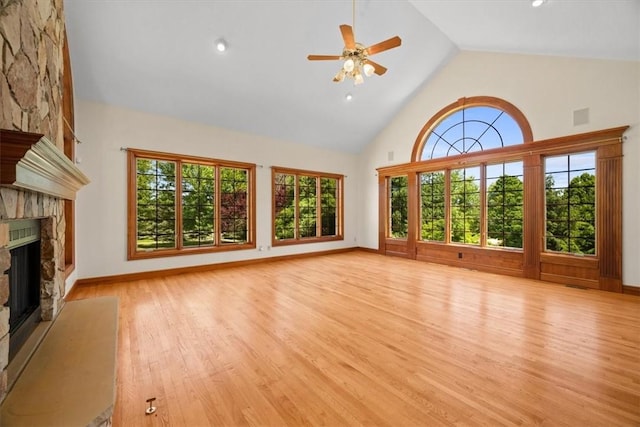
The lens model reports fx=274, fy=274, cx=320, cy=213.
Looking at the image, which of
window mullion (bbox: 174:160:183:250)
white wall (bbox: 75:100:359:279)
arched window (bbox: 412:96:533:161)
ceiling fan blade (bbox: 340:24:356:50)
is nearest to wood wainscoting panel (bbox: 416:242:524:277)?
arched window (bbox: 412:96:533:161)

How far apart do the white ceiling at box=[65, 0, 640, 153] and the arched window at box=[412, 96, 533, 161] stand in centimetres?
98

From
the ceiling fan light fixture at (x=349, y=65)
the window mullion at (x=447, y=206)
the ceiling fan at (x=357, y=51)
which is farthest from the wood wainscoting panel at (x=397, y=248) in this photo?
the ceiling fan light fixture at (x=349, y=65)

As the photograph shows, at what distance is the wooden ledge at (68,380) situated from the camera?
1230 mm

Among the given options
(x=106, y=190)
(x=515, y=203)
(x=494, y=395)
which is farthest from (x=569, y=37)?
(x=106, y=190)

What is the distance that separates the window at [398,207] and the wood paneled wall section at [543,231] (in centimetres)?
55

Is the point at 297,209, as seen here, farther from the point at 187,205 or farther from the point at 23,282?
the point at 23,282

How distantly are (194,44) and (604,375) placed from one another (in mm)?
5620

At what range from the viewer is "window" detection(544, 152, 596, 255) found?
432 cm

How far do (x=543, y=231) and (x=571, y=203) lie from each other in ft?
1.95

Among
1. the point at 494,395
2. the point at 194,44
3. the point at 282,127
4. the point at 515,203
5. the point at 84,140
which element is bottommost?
the point at 494,395

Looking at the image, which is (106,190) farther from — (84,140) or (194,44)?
(194,44)

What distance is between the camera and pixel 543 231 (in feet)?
15.5

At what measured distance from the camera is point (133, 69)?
4.08m

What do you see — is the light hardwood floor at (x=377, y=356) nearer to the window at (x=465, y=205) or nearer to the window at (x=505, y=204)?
the window at (x=505, y=204)
